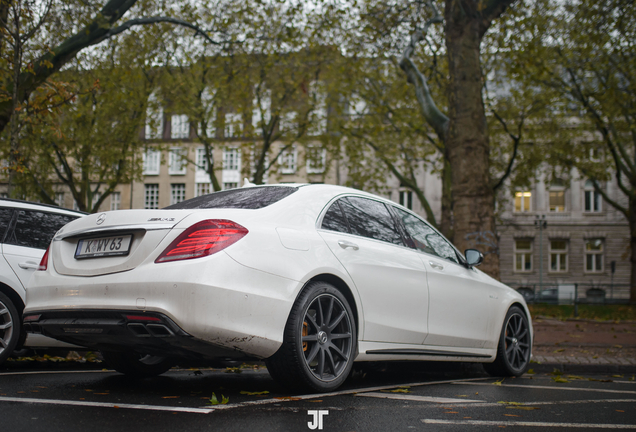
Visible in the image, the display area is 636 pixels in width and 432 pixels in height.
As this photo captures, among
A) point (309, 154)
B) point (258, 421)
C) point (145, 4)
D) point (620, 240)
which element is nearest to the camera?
point (258, 421)

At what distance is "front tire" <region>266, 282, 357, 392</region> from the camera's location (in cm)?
425

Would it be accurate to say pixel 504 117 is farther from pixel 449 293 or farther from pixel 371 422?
pixel 371 422

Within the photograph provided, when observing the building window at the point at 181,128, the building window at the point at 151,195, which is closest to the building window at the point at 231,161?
the building window at the point at 181,128

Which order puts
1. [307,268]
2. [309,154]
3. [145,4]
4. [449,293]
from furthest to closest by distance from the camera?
[309,154] → [145,4] → [449,293] → [307,268]

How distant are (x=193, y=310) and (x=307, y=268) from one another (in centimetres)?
90

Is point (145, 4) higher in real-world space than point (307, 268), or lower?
higher

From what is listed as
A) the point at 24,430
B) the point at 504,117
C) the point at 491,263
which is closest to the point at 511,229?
the point at 504,117

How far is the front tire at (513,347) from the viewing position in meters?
6.76

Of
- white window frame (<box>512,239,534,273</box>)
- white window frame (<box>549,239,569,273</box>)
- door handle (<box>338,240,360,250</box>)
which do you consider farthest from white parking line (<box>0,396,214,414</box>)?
white window frame (<box>549,239,569,273</box>)

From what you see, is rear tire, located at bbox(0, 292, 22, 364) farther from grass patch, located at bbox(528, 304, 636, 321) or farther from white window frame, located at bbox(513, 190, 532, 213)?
white window frame, located at bbox(513, 190, 532, 213)

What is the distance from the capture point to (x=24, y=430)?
3.10 m

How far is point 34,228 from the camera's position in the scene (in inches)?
259

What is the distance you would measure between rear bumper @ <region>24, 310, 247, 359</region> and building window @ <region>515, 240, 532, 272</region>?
48.9m

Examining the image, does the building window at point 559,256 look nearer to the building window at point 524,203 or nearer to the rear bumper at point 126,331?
Result: the building window at point 524,203
